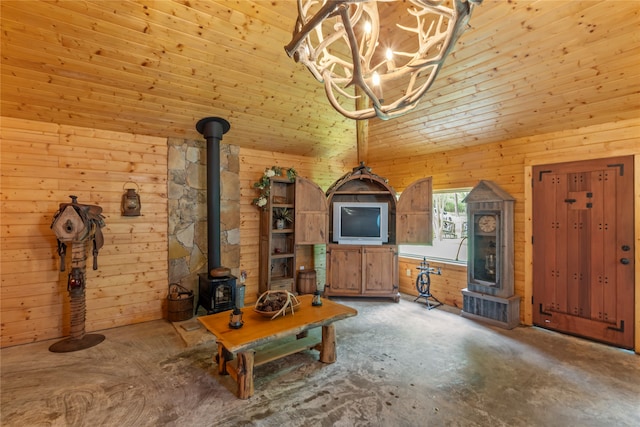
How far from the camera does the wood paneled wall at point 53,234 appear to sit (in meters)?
3.21

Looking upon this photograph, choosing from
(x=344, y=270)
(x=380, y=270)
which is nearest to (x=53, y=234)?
(x=344, y=270)

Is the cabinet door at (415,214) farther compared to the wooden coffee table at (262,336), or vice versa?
the cabinet door at (415,214)

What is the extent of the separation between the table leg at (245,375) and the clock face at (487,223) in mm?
3323

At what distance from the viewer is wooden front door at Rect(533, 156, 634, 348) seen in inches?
122

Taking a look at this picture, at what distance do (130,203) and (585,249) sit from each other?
537cm

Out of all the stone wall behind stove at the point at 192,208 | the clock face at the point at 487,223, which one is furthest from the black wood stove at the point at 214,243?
the clock face at the point at 487,223

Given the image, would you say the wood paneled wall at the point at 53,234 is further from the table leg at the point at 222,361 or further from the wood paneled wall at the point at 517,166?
the wood paneled wall at the point at 517,166

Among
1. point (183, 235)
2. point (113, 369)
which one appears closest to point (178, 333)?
point (113, 369)

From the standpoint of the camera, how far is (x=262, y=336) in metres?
2.27

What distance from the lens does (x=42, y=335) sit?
3.34 meters

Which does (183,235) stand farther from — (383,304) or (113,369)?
(383,304)

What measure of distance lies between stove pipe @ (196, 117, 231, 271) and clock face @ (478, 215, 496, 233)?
355 centimetres

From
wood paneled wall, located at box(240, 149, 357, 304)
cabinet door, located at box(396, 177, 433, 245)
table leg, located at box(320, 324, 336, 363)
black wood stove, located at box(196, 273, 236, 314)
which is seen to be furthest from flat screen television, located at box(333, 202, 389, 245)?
table leg, located at box(320, 324, 336, 363)

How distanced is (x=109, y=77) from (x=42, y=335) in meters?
2.94
